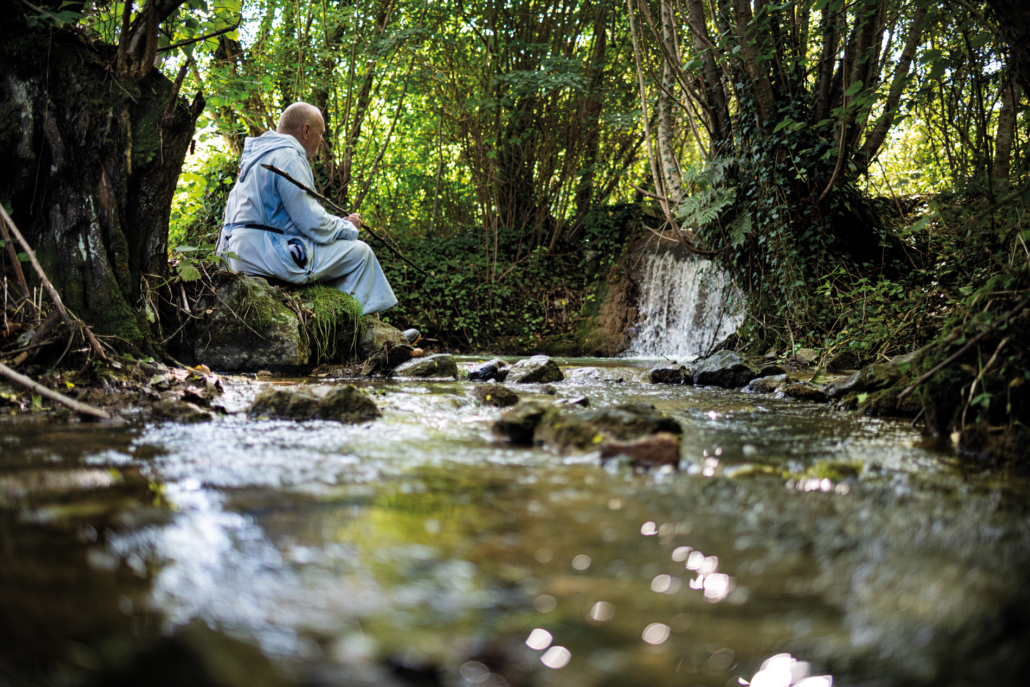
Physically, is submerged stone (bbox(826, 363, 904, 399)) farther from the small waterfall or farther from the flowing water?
the small waterfall

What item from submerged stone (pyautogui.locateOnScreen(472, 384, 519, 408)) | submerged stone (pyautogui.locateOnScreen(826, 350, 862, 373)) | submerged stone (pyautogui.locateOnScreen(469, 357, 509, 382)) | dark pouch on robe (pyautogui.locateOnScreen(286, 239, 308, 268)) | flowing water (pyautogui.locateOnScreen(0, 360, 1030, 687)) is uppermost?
dark pouch on robe (pyautogui.locateOnScreen(286, 239, 308, 268))

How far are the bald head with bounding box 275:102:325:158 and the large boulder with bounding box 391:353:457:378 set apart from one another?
2.91 metres

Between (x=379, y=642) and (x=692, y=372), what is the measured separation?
17.0ft

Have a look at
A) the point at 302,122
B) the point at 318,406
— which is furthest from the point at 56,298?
the point at 302,122

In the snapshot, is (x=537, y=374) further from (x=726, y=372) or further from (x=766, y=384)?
(x=766, y=384)

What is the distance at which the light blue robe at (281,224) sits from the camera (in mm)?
6344

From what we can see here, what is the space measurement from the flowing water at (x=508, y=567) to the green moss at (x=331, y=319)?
151 inches

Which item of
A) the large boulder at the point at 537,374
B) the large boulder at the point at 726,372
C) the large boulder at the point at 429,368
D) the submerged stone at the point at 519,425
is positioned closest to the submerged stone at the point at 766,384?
the large boulder at the point at 726,372

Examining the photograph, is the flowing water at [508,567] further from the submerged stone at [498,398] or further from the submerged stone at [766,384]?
the submerged stone at [766,384]

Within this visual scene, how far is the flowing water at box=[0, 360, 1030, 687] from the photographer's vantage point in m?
0.95

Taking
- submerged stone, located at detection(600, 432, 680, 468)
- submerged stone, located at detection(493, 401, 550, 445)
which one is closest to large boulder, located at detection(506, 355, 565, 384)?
submerged stone, located at detection(493, 401, 550, 445)

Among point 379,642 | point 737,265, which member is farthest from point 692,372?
point 379,642

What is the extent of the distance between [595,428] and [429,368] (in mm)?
3381

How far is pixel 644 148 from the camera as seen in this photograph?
12.2 m
